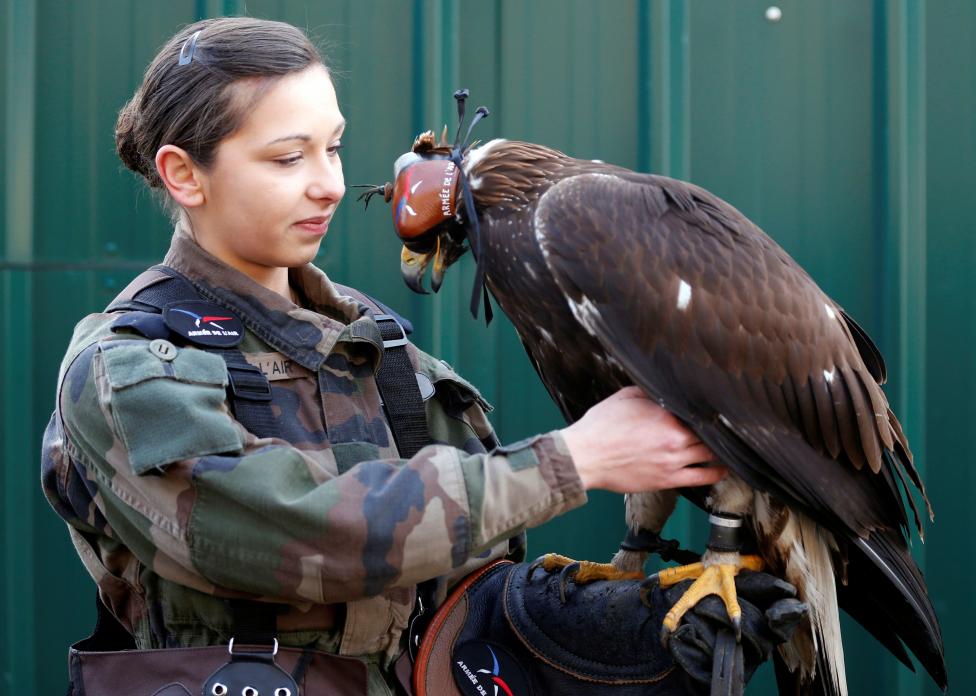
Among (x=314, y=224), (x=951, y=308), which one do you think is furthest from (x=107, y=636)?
(x=951, y=308)

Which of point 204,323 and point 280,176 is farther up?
point 280,176

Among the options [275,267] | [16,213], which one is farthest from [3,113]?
[275,267]

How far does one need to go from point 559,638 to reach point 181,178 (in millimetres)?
1081

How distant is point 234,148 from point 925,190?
1.90m

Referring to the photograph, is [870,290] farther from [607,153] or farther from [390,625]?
[390,625]

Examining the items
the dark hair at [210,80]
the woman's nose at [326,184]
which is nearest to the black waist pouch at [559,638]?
the woman's nose at [326,184]

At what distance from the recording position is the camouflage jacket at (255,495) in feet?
4.37

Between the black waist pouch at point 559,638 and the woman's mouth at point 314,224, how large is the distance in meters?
0.70

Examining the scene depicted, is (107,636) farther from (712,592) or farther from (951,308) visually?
(951,308)

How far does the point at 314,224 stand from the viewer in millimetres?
1626

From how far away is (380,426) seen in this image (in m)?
1.66

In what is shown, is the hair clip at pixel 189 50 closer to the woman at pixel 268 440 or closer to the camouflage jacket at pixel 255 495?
the woman at pixel 268 440

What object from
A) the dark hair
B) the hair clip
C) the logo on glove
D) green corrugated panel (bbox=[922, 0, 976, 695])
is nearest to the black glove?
the logo on glove

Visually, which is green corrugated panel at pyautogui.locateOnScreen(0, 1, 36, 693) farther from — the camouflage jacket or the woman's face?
the woman's face
